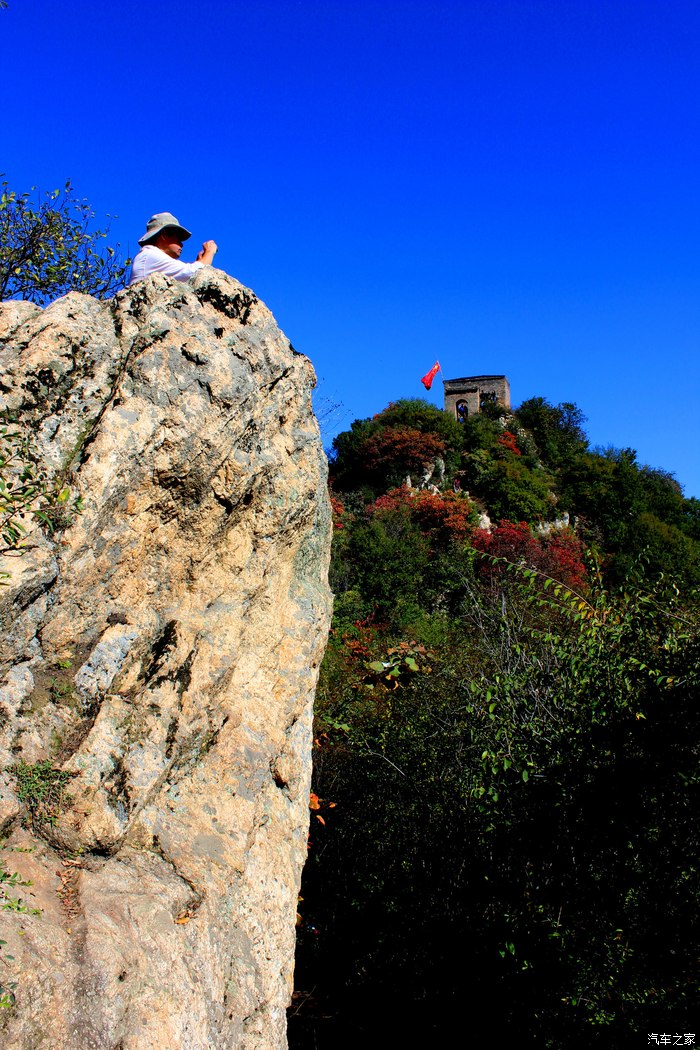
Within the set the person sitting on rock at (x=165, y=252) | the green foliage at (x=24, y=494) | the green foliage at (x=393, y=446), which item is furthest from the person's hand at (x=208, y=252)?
the green foliage at (x=393, y=446)

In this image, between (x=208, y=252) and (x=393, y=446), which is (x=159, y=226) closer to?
(x=208, y=252)

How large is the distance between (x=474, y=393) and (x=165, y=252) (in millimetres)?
39705

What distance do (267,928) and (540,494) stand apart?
3259 centimetres

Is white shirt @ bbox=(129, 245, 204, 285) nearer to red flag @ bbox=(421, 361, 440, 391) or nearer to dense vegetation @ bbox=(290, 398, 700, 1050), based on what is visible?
dense vegetation @ bbox=(290, 398, 700, 1050)

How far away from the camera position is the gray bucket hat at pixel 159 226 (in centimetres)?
542

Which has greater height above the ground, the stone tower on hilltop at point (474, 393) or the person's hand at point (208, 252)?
the stone tower on hilltop at point (474, 393)

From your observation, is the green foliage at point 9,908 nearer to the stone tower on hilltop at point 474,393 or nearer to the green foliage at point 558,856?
the green foliage at point 558,856

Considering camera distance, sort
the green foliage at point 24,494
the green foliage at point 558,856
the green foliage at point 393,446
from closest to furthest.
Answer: the green foliage at point 24,494, the green foliage at point 558,856, the green foliage at point 393,446

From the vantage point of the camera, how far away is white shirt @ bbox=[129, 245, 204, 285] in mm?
5098

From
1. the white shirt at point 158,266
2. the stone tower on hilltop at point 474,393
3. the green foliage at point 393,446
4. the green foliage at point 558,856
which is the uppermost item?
the stone tower on hilltop at point 474,393

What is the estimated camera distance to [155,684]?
173 inches

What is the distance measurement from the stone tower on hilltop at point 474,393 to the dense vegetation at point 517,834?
29654 millimetres

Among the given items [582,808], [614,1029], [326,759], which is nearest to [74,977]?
[582,808]

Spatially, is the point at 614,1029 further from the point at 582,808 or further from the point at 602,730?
the point at 602,730
